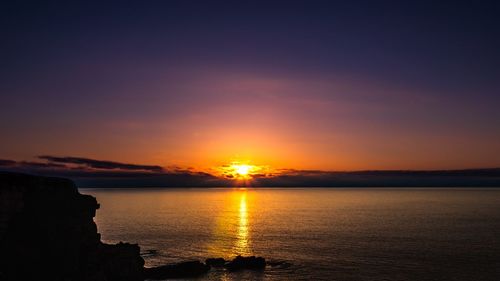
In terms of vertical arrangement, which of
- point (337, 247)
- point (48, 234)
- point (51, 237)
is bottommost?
point (337, 247)

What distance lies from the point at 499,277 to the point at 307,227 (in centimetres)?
9315

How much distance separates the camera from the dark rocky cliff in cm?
5194

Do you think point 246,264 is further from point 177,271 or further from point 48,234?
point 48,234

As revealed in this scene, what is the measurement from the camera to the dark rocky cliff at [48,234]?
51.9 metres

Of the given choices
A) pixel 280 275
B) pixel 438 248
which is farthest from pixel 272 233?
pixel 280 275

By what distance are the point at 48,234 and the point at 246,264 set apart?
4036 centimetres

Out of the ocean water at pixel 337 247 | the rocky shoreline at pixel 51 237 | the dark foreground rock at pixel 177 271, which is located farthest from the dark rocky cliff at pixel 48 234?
the ocean water at pixel 337 247

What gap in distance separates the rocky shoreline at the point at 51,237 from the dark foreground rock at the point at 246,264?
23001 mm

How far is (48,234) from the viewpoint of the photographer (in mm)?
55812

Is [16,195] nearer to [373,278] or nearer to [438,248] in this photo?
[373,278]

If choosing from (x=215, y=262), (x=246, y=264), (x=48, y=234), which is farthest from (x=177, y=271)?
(x=48, y=234)

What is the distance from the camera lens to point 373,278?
75562 millimetres

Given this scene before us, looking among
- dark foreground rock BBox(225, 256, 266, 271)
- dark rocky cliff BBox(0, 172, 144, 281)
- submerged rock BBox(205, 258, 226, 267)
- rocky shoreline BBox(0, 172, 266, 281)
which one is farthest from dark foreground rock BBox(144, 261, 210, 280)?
dark rocky cliff BBox(0, 172, 144, 281)

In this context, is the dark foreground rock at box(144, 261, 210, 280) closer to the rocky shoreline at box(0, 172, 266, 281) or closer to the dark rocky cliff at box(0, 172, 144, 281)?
the rocky shoreline at box(0, 172, 266, 281)
